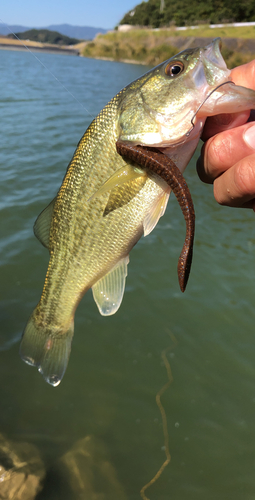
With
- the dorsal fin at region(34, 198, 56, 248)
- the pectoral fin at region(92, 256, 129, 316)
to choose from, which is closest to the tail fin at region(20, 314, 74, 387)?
the pectoral fin at region(92, 256, 129, 316)

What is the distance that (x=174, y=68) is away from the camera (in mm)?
1823

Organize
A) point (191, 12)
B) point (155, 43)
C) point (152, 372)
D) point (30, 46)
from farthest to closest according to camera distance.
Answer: point (191, 12) → point (155, 43) → point (30, 46) → point (152, 372)

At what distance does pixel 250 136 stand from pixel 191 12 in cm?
8424

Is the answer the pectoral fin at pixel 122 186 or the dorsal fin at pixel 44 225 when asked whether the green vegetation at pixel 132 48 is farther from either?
the pectoral fin at pixel 122 186

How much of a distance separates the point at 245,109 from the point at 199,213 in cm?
634

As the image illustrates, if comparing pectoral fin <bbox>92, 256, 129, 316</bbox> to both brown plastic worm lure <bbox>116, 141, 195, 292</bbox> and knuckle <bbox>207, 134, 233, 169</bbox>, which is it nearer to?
brown plastic worm lure <bbox>116, 141, 195, 292</bbox>

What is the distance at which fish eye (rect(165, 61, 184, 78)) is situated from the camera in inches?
71.2

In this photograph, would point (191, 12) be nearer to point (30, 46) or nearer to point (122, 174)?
point (30, 46)

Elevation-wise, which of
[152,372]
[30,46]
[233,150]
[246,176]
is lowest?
[152,372]

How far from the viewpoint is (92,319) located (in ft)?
15.5

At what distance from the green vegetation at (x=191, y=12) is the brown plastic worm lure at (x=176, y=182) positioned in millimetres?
75345

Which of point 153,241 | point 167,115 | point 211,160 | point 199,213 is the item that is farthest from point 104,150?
point 199,213

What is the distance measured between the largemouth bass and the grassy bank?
1901 inches

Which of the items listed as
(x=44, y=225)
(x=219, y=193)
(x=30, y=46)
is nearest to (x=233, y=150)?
(x=219, y=193)
